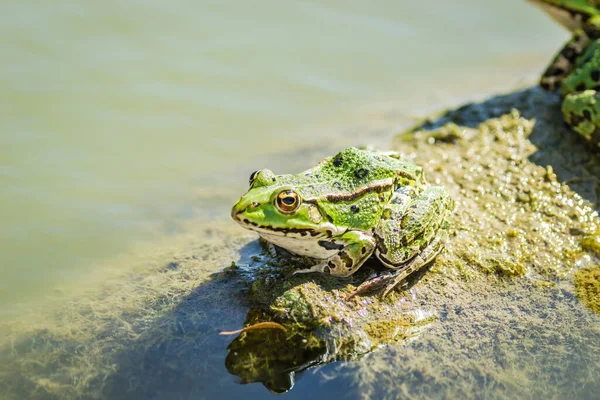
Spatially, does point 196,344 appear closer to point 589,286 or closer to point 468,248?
point 468,248

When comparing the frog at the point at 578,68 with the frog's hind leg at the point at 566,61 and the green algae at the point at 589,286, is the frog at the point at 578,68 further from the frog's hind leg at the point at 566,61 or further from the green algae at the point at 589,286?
the green algae at the point at 589,286

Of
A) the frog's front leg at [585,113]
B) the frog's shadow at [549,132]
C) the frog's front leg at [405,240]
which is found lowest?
the frog's front leg at [405,240]

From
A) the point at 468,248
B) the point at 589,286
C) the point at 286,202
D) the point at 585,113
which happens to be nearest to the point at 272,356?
the point at 286,202

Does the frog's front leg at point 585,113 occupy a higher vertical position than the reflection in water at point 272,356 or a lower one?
higher

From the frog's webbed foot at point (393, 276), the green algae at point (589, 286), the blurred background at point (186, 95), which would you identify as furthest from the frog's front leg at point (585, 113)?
the frog's webbed foot at point (393, 276)

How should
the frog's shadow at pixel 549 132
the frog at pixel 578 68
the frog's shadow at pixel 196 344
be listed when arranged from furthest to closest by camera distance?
the frog at pixel 578 68
the frog's shadow at pixel 549 132
the frog's shadow at pixel 196 344

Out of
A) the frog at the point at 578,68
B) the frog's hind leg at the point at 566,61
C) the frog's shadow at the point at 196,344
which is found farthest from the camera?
the frog's hind leg at the point at 566,61

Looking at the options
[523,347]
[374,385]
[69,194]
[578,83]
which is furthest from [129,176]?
[578,83]

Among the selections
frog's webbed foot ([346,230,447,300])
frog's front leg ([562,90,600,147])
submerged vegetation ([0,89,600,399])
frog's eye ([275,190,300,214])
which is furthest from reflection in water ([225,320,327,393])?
frog's front leg ([562,90,600,147])
